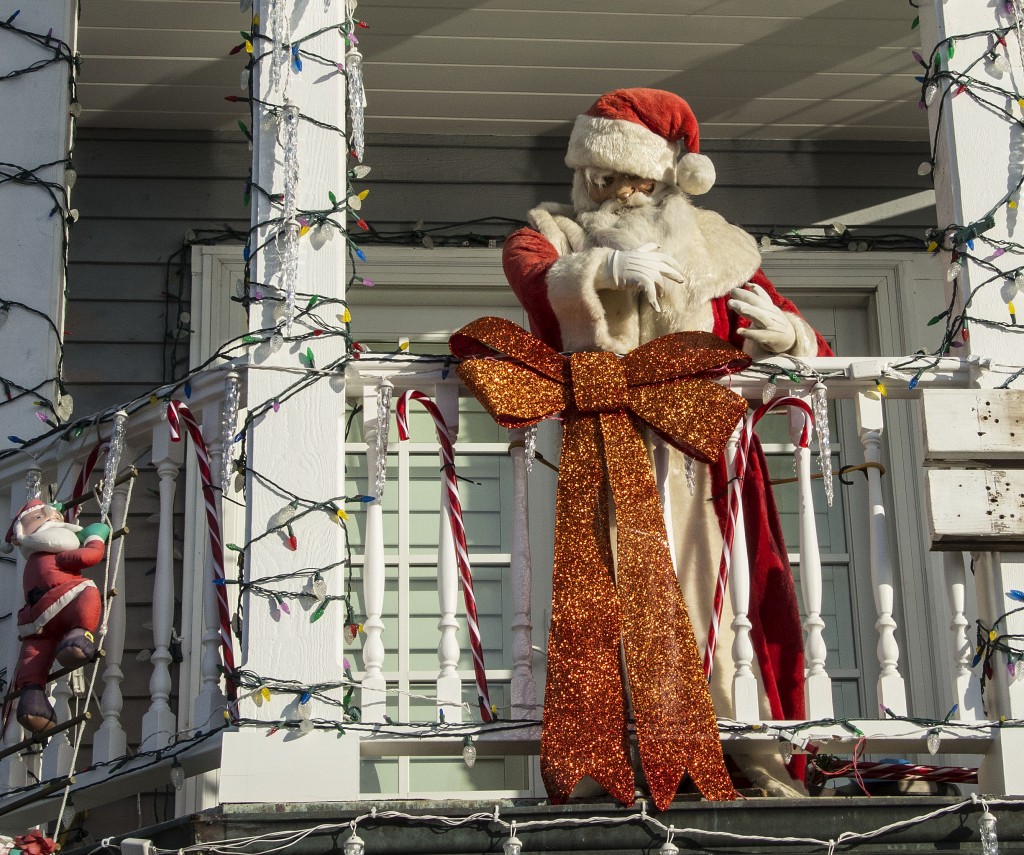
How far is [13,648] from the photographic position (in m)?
4.07

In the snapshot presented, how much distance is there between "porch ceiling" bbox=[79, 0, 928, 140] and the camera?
5.45 metres

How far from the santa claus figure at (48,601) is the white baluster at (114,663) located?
9cm

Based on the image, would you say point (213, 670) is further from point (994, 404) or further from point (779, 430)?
point (779, 430)

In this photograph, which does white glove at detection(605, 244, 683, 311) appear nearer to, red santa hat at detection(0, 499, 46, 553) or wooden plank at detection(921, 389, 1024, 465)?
wooden plank at detection(921, 389, 1024, 465)

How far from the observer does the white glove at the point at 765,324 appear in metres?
4.17

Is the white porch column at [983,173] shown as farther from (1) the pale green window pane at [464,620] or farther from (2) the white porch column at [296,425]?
(1) the pale green window pane at [464,620]

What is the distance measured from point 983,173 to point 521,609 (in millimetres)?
1598

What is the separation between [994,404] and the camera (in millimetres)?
3787

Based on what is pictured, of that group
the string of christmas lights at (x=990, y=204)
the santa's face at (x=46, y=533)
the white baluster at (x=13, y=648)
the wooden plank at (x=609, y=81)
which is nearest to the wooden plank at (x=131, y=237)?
the wooden plank at (x=609, y=81)

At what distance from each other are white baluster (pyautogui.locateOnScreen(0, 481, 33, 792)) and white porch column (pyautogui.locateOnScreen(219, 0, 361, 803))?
0.76 metres

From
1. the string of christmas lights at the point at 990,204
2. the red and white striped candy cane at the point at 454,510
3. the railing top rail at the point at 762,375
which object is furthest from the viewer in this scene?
the string of christmas lights at the point at 990,204

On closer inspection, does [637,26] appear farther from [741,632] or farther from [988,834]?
[988,834]

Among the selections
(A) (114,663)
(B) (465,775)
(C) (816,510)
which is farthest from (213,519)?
(C) (816,510)

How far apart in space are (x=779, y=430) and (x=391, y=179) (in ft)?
5.59
